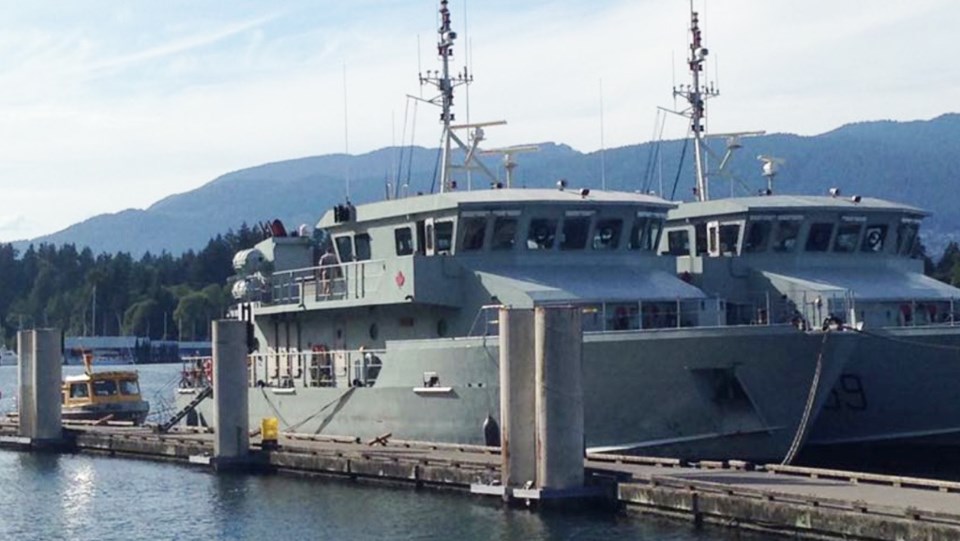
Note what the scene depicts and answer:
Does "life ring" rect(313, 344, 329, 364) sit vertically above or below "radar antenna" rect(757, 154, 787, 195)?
below

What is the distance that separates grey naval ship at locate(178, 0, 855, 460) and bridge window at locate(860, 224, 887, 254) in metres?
4.50

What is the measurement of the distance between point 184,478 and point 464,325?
630cm

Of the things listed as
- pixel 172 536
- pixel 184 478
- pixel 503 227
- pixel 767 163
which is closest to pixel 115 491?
pixel 184 478

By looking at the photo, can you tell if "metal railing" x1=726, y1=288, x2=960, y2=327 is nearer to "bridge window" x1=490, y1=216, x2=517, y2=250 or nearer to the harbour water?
"bridge window" x1=490, y1=216, x2=517, y2=250

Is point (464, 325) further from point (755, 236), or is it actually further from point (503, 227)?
point (755, 236)

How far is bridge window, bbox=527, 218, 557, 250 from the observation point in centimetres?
3438

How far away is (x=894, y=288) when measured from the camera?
35.8 metres

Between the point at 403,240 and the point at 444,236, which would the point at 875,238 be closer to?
the point at 444,236

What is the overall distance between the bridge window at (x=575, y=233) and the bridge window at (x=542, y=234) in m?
0.23

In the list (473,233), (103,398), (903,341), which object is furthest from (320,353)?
(103,398)

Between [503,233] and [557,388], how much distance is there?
8.36m

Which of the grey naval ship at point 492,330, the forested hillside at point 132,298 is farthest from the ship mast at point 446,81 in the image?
the forested hillside at point 132,298

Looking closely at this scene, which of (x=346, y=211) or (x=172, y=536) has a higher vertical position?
(x=346, y=211)

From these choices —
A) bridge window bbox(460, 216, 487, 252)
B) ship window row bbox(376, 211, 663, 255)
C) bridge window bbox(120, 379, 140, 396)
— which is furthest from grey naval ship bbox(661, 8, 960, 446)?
bridge window bbox(120, 379, 140, 396)
